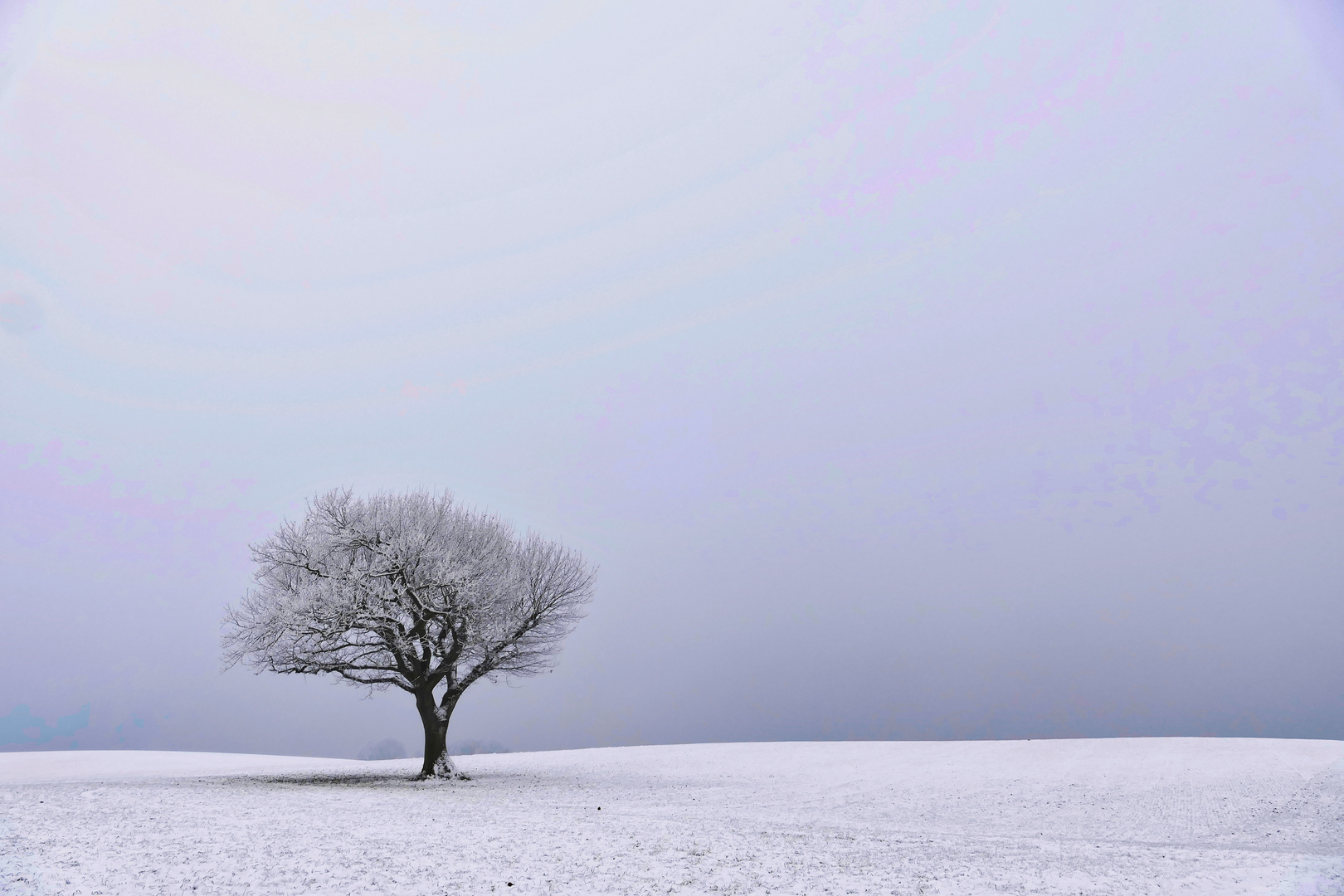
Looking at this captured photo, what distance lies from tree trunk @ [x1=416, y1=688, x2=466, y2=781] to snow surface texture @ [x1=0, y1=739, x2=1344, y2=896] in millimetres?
1408

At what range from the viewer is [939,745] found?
157 feet

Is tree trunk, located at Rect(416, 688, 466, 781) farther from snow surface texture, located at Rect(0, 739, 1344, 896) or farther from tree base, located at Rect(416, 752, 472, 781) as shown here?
snow surface texture, located at Rect(0, 739, 1344, 896)

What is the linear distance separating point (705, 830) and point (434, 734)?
61.1ft

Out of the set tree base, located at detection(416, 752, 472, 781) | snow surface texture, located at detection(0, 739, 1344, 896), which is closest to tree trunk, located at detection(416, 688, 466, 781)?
tree base, located at detection(416, 752, 472, 781)

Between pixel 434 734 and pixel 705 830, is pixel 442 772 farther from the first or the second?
pixel 705 830

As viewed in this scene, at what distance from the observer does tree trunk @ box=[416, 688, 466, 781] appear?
1341 inches

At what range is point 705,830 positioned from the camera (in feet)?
62.6

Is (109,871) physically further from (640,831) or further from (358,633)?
(358,633)

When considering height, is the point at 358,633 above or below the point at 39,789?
above

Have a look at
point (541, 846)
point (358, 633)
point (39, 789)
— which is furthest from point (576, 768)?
point (541, 846)

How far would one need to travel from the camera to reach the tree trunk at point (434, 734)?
34062 mm

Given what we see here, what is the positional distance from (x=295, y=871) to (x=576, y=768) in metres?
26.5

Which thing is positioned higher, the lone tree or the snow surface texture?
the lone tree

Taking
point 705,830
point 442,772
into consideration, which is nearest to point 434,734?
point 442,772
